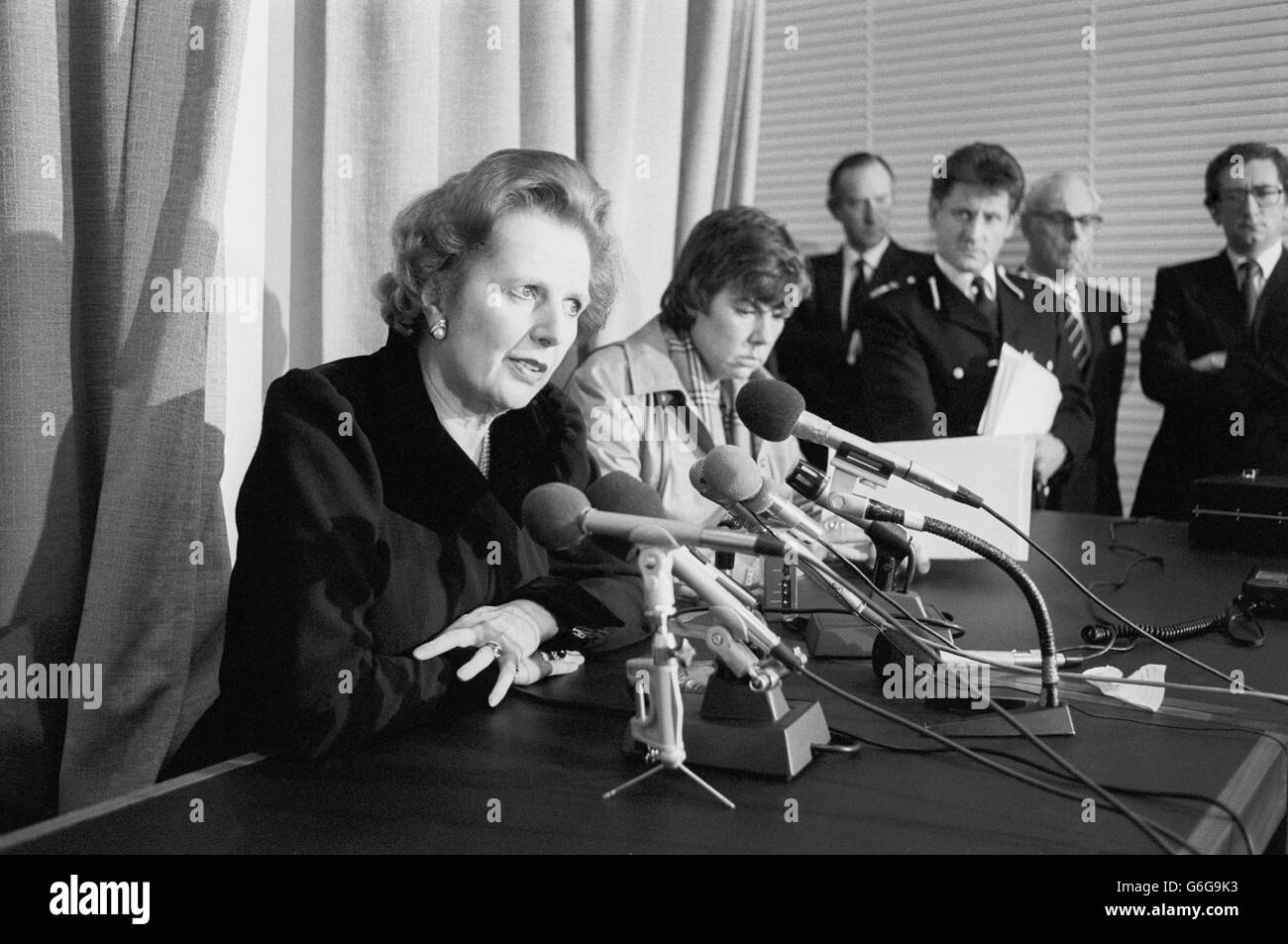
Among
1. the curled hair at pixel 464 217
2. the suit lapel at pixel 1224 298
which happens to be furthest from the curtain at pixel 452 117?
the suit lapel at pixel 1224 298

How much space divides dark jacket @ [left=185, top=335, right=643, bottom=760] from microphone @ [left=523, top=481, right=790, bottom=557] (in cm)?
31

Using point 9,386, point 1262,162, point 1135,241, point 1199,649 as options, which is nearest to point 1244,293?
point 1262,162

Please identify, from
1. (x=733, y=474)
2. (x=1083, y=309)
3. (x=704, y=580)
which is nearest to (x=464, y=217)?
(x=733, y=474)

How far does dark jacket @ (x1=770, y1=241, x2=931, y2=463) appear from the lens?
343cm

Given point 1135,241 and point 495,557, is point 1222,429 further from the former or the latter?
point 495,557

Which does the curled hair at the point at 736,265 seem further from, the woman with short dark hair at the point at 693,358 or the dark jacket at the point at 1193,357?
the dark jacket at the point at 1193,357

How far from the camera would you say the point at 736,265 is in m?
2.26

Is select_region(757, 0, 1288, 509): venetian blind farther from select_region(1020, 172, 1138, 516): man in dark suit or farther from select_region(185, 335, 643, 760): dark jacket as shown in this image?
select_region(185, 335, 643, 760): dark jacket

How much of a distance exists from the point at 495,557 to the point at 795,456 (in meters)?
1.10

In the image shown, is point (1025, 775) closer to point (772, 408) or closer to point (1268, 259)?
point (772, 408)

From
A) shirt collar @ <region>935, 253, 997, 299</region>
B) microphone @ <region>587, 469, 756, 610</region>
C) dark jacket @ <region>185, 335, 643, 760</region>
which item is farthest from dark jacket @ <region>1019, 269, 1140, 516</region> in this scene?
microphone @ <region>587, 469, 756, 610</region>

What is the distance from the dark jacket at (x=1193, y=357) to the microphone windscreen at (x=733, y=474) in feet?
7.64

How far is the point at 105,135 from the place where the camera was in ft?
5.13

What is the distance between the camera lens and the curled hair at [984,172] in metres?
3.17
